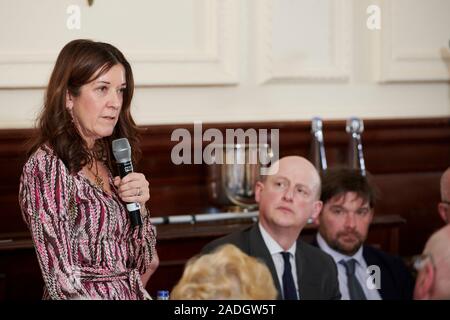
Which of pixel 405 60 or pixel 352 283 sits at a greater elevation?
pixel 405 60

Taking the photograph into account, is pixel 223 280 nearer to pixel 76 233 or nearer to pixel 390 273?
pixel 76 233

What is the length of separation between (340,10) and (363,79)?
0.23m

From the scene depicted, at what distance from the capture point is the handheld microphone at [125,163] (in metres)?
1.69

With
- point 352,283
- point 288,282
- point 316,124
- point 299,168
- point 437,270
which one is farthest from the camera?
point 316,124

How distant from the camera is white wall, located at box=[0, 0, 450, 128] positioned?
2.30 meters

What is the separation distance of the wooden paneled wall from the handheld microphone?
50 cm

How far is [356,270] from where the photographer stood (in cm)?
225

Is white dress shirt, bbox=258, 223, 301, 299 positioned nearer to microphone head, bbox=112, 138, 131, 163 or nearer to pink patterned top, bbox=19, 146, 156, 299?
pink patterned top, bbox=19, 146, 156, 299

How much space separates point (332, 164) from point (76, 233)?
1176 mm

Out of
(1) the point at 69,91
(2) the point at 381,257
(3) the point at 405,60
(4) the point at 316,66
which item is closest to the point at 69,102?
(1) the point at 69,91

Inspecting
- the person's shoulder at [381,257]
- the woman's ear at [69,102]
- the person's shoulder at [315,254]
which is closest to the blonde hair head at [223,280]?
the woman's ear at [69,102]

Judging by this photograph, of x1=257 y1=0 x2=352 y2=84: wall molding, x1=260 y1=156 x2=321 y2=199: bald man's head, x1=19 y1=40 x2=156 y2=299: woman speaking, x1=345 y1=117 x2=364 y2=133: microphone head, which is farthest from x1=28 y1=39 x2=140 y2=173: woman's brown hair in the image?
x1=345 y1=117 x2=364 y2=133: microphone head
